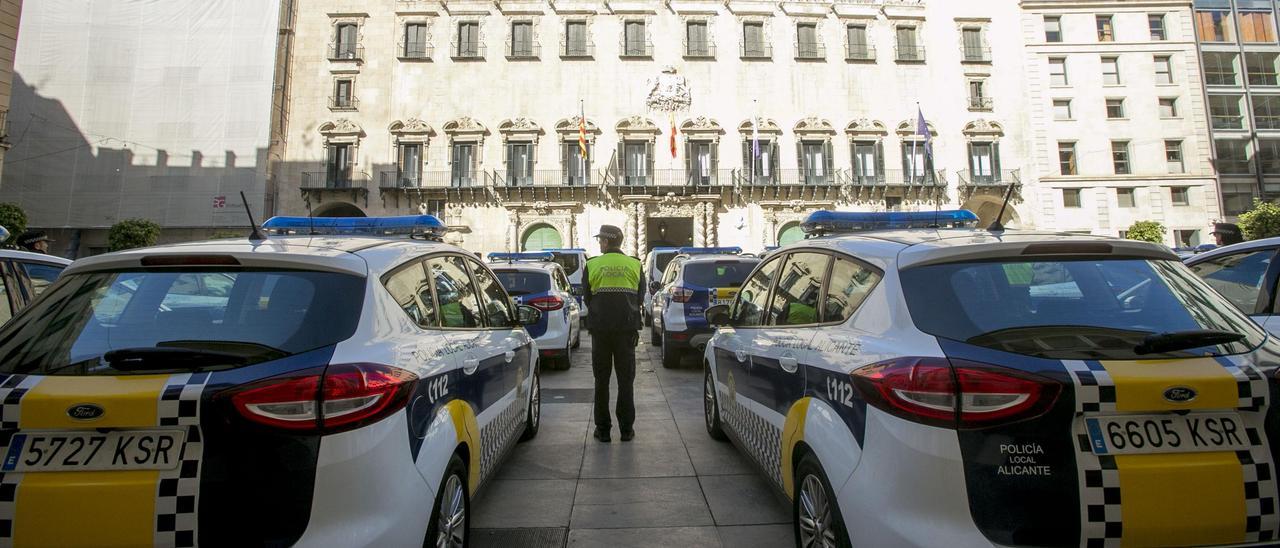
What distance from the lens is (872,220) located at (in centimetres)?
624

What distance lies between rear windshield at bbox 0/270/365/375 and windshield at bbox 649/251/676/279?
524 inches

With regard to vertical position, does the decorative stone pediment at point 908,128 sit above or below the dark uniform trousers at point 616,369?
above

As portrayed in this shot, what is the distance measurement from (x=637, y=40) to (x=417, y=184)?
1302cm

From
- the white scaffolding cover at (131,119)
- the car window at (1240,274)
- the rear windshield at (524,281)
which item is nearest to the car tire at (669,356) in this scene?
the rear windshield at (524,281)

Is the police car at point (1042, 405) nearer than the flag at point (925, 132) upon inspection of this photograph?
Yes

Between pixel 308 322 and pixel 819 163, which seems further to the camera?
pixel 819 163

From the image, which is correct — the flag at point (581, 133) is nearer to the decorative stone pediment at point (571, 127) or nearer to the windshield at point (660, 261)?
the decorative stone pediment at point (571, 127)

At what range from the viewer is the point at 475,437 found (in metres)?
2.96

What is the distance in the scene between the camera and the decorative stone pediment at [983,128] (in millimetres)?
29000

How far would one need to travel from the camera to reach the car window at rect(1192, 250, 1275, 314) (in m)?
3.85

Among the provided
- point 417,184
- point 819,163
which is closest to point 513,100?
point 417,184

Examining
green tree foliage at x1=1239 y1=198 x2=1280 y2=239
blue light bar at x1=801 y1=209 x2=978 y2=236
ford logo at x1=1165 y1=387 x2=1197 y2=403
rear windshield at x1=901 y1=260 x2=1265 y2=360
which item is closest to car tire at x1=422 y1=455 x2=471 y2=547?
rear windshield at x1=901 y1=260 x2=1265 y2=360

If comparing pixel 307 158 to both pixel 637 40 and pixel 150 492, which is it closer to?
pixel 637 40

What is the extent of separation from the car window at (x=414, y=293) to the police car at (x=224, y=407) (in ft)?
0.14
